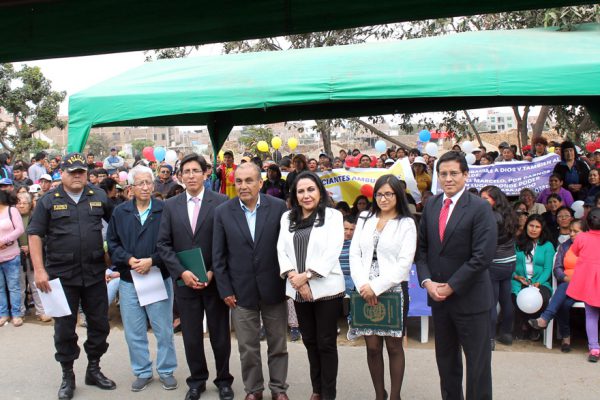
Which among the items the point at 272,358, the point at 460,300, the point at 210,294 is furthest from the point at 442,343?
the point at 210,294

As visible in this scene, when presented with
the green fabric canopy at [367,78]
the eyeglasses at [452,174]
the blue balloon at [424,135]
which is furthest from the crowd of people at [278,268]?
the blue balloon at [424,135]

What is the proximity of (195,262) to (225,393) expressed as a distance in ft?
3.67

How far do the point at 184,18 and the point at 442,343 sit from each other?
134 inches

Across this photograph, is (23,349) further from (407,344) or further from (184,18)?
(184,18)

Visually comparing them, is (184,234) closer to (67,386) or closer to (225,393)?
(225,393)

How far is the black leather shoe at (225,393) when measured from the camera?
463cm

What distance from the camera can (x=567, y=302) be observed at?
5.65 meters

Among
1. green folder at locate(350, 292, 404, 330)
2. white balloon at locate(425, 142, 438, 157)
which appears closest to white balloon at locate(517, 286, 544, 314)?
green folder at locate(350, 292, 404, 330)

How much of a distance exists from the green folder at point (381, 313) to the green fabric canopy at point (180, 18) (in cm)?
321

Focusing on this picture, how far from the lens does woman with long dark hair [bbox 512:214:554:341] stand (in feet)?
19.3

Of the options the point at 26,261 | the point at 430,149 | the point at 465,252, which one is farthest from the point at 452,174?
the point at 430,149

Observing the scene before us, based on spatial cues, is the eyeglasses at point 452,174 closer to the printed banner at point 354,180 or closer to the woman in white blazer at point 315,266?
the woman in white blazer at point 315,266

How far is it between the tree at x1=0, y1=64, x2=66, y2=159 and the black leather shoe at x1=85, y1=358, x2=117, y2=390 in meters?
16.7

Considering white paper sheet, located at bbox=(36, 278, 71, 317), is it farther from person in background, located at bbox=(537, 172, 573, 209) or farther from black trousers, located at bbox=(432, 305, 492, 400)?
person in background, located at bbox=(537, 172, 573, 209)
